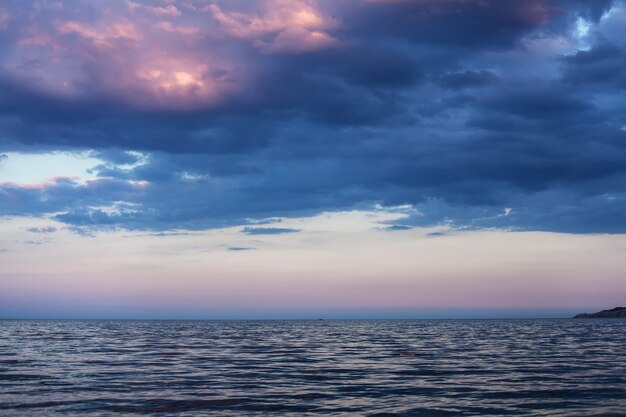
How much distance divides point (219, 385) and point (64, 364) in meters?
13.7

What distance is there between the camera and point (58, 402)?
21453mm

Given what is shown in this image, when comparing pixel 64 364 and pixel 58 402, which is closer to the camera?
pixel 58 402

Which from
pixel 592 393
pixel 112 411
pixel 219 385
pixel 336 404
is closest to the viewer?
pixel 112 411

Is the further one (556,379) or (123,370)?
(123,370)

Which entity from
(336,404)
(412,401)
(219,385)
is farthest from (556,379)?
(219,385)

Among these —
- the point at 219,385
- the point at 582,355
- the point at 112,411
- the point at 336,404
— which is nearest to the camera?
the point at 112,411

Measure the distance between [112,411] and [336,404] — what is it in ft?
24.7

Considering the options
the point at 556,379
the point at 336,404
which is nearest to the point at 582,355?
the point at 556,379

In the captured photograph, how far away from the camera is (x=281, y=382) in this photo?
1067 inches

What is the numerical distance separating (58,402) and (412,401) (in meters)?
12.6

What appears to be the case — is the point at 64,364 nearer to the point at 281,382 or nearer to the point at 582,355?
the point at 281,382

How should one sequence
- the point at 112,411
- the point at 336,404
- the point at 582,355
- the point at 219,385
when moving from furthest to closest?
the point at 582,355 → the point at 219,385 → the point at 336,404 → the point at 112,411

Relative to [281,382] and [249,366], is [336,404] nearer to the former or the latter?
[281,382]

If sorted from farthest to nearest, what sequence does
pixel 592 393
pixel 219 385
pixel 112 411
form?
pixel 219 385 < pixel 592 393 < pixel 112 411
